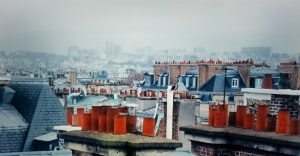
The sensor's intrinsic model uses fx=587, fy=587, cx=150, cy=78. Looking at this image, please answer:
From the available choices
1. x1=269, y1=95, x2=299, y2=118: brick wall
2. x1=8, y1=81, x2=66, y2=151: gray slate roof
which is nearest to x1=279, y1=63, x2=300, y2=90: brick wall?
x1=8, y1=81, x2=66, y2=151: gray slate roof

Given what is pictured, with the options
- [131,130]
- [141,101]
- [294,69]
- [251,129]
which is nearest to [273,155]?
[251,129]

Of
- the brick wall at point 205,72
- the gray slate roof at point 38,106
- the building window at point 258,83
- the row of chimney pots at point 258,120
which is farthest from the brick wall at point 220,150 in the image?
the brick wall at point 205,72

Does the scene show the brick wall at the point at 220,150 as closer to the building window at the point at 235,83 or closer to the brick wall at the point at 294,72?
the brick wall at the point at 294,72

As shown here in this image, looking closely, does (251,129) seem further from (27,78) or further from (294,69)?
(294,69)

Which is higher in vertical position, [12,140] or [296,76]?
[296,76]

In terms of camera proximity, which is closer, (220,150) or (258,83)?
(220,150)

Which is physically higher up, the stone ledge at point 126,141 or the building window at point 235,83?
the stone ledge at point 126,141

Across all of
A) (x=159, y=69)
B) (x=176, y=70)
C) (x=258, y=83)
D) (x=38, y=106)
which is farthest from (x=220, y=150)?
(x=159, y=69)

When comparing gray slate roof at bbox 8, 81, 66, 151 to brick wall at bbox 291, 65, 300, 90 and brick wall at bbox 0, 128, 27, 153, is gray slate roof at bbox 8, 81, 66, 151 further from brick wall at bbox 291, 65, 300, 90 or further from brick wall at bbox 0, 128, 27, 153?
brick wall at bbox 291, 65, 300, 90

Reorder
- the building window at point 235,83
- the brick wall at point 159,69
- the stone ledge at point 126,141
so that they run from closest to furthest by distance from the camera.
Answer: the stone ledge at point 126,141
the building window at point 235,83
the brick wall at point 159,69

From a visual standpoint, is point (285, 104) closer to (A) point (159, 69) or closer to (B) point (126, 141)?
(B) point (126, 141)
